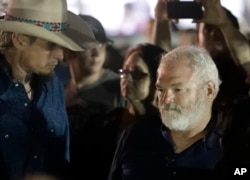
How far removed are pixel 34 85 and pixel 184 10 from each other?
490mm

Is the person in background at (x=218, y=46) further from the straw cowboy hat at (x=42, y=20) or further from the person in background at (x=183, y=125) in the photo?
the straw cowboy hat at (x=42, y=20)

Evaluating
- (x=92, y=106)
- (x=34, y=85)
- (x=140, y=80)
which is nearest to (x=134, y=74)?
(x=140, y=80)

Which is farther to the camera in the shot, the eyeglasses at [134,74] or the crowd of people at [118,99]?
the eyeglasses at [134,74]

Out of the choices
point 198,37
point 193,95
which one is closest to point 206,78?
point 193,95

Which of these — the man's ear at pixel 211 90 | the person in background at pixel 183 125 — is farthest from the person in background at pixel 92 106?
the man's ear at pixel 211 90

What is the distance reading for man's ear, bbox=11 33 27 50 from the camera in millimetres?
1451

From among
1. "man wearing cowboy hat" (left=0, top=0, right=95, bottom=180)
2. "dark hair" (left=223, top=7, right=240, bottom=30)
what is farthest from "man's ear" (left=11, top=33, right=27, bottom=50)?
"dark hair" (left=223, top=7, right=240, bottom=30)

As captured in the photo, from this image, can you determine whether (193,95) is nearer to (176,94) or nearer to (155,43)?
(176,94)

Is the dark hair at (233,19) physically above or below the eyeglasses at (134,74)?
above

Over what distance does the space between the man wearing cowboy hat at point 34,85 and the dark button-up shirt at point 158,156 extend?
19cm

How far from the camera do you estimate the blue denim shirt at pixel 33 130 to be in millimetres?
1473

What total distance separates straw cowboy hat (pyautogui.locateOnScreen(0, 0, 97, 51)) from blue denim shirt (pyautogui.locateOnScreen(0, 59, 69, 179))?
13 centimetres

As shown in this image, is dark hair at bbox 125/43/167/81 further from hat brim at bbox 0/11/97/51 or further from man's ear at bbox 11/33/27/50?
man's ear at bbox 11/33/27/50

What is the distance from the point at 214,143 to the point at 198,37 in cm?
32
